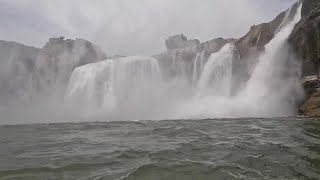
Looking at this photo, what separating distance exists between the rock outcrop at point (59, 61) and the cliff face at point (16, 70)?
30.3 feet

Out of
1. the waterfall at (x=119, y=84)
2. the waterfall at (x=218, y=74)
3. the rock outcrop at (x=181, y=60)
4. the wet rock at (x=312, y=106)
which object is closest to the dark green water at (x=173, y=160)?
the wet rock at (x=312, y=106)

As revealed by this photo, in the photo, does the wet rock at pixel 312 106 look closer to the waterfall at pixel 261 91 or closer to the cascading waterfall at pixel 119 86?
the waterfall at pixel 261 91

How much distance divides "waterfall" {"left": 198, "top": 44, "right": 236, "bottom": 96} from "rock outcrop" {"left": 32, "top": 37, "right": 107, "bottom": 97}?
28.6 metres

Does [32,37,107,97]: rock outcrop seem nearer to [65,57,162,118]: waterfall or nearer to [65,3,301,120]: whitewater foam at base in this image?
[65,3,301,120]: whitewater foam at base

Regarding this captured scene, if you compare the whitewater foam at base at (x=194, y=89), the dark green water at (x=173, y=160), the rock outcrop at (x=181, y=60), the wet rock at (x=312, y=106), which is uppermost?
the rock outcrop at (x=181, y=60)

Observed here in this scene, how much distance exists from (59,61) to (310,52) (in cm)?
4334

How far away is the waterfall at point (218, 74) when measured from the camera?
29.6 metres

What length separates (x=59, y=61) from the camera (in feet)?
185

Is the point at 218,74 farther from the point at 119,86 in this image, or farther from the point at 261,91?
the point at 119,86

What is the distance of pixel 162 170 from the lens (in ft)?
20.6

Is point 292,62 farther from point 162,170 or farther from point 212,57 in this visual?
point 162,170

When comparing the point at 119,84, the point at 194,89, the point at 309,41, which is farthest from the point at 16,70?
the point at 309,41

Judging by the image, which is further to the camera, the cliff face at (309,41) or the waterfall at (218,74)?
the waterfall at (218,74)

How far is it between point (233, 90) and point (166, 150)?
22.0 metres
